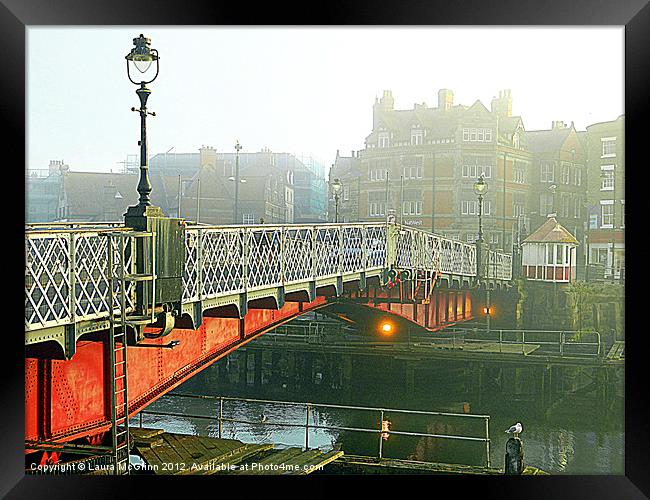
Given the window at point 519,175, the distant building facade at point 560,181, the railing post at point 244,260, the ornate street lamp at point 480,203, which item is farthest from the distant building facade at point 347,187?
the distant building facade at point 560,181

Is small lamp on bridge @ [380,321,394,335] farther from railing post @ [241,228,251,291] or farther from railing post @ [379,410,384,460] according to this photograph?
railing post @ [241,228,251,291]

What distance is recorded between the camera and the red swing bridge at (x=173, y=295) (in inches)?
203

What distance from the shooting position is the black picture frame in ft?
18.7

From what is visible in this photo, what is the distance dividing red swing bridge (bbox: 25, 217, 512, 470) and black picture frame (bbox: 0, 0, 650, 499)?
0.17 m

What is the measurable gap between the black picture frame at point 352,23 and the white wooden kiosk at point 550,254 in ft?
3.08

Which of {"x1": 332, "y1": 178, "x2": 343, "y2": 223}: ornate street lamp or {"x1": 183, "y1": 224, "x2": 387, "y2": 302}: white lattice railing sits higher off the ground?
{"x1": 332, "y1": 178, "x2": 343, "y2": 223}: ornate street lamp

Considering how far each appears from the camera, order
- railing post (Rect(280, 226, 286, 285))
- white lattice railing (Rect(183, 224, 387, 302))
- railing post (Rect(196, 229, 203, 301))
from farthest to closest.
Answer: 1. railing post (Rect(280, 226, 286, 285))
2. white lattice railing (Rect(183, 224, 387, 302))
3. railing post (Rect(196, 229, 203, 301))

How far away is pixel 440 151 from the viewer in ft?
23.2

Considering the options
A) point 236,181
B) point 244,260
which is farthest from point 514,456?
point 236,181

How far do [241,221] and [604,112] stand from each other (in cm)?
299

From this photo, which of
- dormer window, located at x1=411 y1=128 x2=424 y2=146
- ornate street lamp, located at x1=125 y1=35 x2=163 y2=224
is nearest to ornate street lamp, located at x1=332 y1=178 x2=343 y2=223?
dormer window, located at x1=411 y1=128 x2=424 y2=146

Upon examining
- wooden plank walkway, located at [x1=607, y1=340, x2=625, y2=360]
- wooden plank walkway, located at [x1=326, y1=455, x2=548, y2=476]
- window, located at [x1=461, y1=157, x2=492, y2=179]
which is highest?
window, located at [x1=461, y1=157, x2=492, y2=179]

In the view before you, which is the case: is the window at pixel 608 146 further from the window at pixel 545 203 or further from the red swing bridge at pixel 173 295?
the red swing bridge at pixel 173 295

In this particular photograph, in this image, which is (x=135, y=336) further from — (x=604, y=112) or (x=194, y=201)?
(x=604, y=112)
